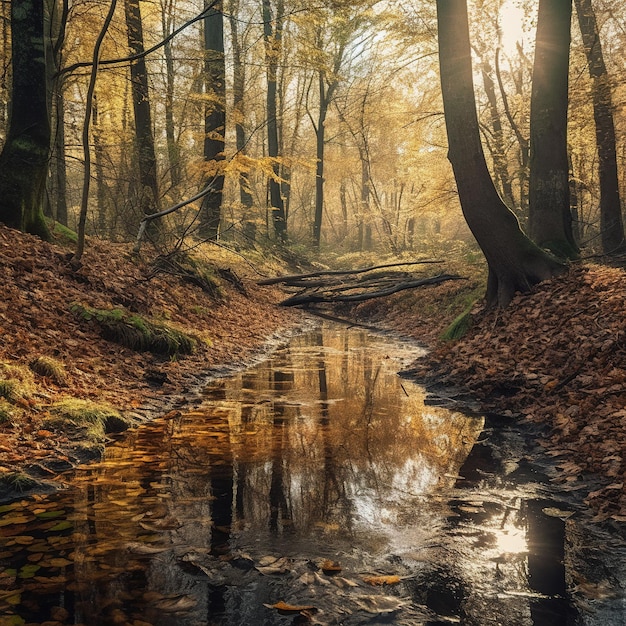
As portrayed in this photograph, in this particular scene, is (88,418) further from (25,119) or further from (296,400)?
(25,119)

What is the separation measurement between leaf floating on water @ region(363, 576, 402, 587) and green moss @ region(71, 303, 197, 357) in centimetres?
560

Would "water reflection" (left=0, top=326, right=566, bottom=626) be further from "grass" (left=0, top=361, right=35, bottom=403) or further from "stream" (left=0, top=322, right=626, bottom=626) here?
"grass" (left=0, top=361, right=35, bottom=403)

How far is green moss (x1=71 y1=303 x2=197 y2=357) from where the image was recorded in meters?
7.54

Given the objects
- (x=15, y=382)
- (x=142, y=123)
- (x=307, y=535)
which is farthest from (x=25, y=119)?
(x=307, y=535)

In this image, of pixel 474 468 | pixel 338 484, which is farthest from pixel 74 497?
pixel 474 468

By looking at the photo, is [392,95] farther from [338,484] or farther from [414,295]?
[338,484]

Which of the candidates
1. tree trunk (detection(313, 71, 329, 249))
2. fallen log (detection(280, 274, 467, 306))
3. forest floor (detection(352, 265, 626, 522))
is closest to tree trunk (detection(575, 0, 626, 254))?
fallen log (detection(280, 274, 467, 306))

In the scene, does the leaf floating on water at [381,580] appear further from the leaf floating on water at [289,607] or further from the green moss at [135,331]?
the green moss at [135,331]

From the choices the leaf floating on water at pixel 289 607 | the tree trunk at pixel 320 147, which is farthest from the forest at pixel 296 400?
the tree trunk at pixel 320 147

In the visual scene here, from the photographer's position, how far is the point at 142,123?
13.7 metres

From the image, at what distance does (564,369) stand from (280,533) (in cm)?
421

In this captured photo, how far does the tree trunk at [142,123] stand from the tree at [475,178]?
7.08 meters

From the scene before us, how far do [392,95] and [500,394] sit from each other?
63.9ft

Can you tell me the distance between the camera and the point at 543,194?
9.45 m
